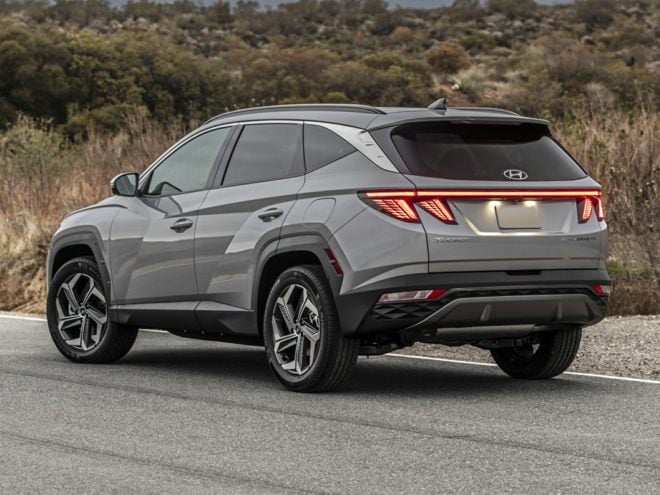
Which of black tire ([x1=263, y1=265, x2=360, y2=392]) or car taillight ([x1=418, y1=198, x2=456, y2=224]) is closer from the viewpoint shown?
car taillight ([x1=418, y1=198, x2=456, y2=224])

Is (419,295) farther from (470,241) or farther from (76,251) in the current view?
(76,251)

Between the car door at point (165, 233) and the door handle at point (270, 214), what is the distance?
0.82m

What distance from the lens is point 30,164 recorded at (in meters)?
24.0

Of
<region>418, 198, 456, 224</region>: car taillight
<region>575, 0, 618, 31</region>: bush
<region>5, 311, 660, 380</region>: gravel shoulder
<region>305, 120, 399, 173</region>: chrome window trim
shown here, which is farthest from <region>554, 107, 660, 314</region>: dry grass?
<region>575, 0, 618, 31</region>: bush

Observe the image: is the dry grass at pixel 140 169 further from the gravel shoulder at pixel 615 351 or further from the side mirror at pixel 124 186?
the side mirror at pixel 124 186

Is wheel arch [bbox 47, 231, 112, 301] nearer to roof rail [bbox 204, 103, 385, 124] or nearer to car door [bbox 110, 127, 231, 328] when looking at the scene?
car door [bbox 110, 127, 231, 328]

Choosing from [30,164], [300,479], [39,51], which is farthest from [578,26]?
[300,479]

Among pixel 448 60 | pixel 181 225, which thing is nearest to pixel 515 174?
pixel 181 225

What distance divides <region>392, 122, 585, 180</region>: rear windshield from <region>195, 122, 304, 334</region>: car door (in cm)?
88

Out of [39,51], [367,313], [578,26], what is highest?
[367,313]

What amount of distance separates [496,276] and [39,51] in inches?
1459

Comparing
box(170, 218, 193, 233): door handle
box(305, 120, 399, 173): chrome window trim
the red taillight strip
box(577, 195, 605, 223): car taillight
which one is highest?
box(305, 120, 399, 173): chrome window trim

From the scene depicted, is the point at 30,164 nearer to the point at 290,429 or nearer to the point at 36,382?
the point at 36,382

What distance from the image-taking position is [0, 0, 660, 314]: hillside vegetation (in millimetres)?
17828
